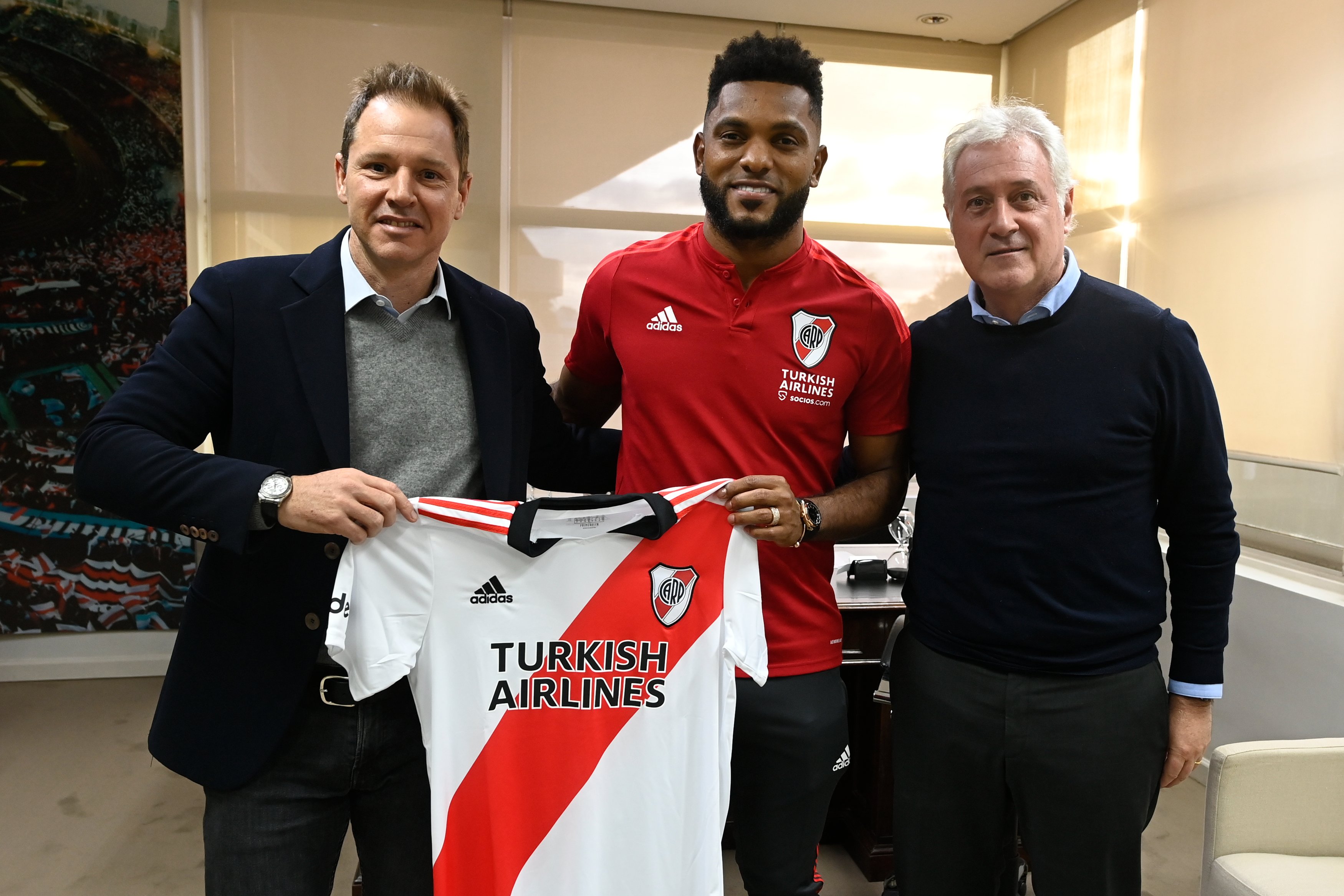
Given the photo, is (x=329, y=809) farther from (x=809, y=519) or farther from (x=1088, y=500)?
(x=1088, y=500)

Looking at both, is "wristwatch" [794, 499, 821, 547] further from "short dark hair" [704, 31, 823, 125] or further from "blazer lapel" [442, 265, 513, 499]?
"short dark hair" [704, 31, 823, 125]

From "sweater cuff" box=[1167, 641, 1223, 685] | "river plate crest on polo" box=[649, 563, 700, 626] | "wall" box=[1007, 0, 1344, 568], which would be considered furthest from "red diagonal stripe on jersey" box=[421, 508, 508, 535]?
"wall" box=[1007, 0, 1344, 568]

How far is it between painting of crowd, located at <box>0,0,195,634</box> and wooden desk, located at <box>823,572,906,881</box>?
12.1ft

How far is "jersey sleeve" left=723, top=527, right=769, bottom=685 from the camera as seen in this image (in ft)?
4.82

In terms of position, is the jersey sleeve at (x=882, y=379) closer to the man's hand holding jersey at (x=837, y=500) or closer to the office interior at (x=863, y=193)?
the man's hand holding jersey at (x=837, y=500)

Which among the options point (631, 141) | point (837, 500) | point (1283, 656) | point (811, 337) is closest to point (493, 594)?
point (837, 500)

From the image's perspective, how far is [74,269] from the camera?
432 centimetres

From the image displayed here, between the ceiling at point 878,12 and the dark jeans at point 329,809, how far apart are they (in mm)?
4481

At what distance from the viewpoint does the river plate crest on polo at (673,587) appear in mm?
1467

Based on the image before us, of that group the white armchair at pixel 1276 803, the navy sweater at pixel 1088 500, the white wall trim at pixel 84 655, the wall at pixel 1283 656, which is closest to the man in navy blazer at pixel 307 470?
A: the navy sweater at pixel 1088 500

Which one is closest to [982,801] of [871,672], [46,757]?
[871,672]

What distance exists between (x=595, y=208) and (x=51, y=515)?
3.30 meters

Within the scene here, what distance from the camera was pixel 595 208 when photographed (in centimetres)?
498

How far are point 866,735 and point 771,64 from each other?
2.07 metres
